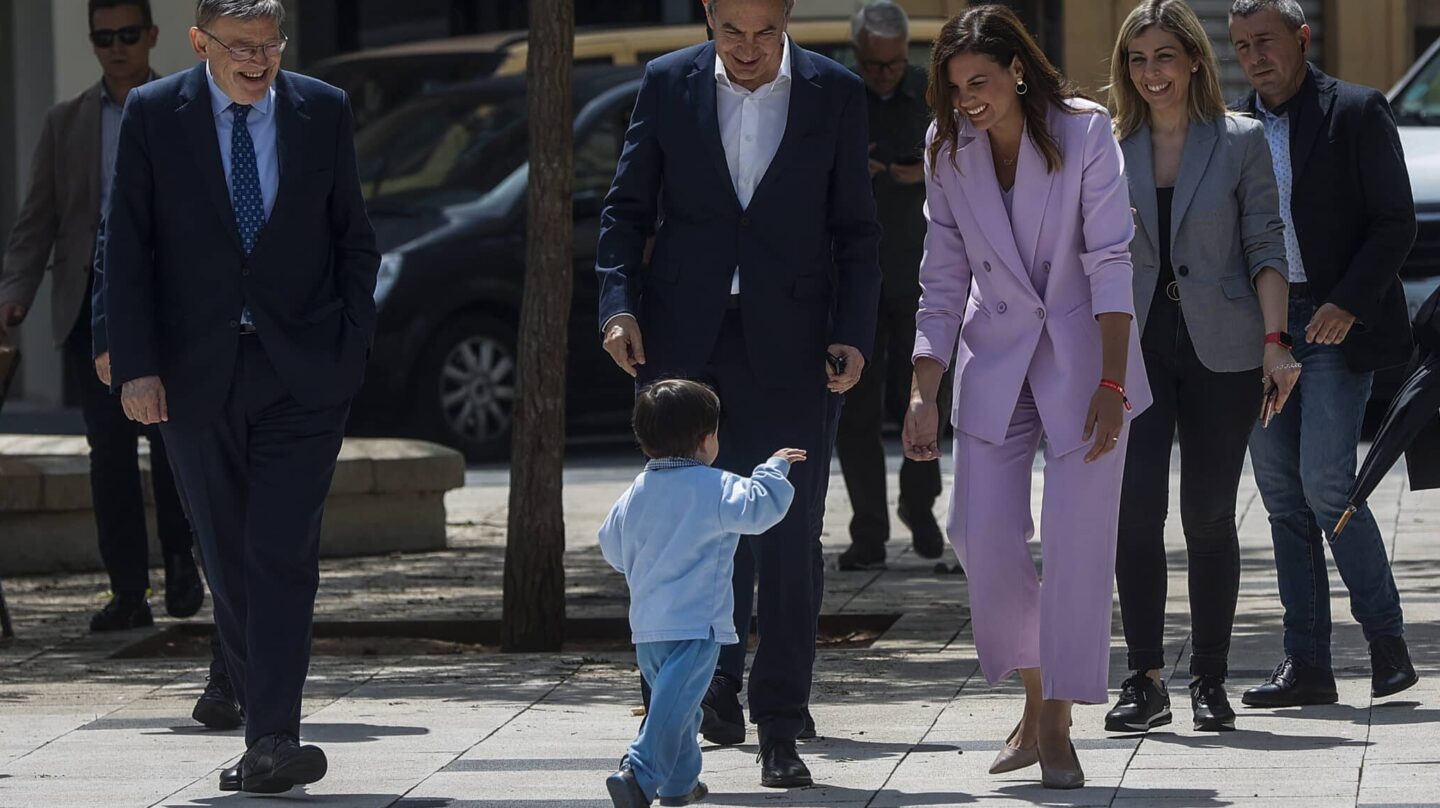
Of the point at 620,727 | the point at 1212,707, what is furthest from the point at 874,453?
the point at 1212,707

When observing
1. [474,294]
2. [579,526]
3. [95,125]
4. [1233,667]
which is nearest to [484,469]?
[474,294]

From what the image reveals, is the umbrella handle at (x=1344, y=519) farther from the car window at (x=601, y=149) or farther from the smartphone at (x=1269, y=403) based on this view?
the car window at (x=601, y=149)

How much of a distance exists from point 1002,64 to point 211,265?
1.83m

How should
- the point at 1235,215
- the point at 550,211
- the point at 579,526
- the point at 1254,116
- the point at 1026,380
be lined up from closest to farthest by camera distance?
the point at 1026,380
the point at 1235,215
the point at 1254,116
the point at 550,211
the point at 579,526

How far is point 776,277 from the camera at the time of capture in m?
6.33

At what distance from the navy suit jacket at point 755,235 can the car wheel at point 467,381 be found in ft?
26.2

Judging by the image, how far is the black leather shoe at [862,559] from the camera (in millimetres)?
10156

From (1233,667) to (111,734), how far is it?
303 centimetres

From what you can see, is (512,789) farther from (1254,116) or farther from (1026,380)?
(1254,116)

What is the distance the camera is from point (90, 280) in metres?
9.14

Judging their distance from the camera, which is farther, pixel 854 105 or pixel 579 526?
pixel 579 526

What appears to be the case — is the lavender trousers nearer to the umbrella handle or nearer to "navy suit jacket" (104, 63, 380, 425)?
the umbrella handle

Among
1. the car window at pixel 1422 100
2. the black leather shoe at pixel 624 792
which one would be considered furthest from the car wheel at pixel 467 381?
the black leather shoe at pixel 624 792

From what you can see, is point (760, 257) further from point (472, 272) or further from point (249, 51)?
point (472, 272)
